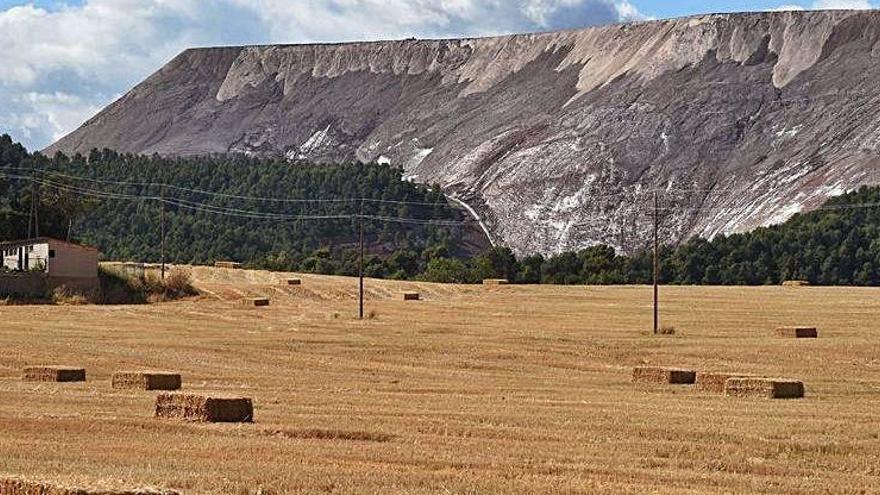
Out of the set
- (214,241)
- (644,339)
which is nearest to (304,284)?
(644,339)

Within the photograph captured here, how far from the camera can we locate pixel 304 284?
108938 mm

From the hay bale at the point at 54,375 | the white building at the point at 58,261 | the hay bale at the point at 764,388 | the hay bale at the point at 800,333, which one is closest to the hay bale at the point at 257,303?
the white building at the point at 58,261

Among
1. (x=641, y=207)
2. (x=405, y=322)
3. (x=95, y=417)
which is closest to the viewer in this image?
(x=95, y=417)

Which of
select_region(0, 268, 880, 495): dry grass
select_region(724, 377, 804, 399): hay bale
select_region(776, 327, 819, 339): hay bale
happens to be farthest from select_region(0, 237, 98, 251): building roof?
select_region(724, 377, 804, 399): hay bale

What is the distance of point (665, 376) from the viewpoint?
1705 inches

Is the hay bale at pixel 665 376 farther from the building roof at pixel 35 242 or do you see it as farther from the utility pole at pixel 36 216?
the utility pole at pixel 36 216

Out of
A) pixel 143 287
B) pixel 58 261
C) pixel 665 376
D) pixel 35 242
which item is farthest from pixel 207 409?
pixel 35 242

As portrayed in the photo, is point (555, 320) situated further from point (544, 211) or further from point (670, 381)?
point (544, 211)

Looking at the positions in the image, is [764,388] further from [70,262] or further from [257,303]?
[70,262]

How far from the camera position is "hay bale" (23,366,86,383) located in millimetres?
37625

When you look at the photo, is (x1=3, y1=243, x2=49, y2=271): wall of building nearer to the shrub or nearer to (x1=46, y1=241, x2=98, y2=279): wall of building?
(x1=46, y1=241, x2=98, y2=279): wall of building

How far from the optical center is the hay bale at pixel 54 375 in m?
37.6

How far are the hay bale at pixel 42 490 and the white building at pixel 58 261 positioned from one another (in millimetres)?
81016

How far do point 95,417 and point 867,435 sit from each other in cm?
1362
